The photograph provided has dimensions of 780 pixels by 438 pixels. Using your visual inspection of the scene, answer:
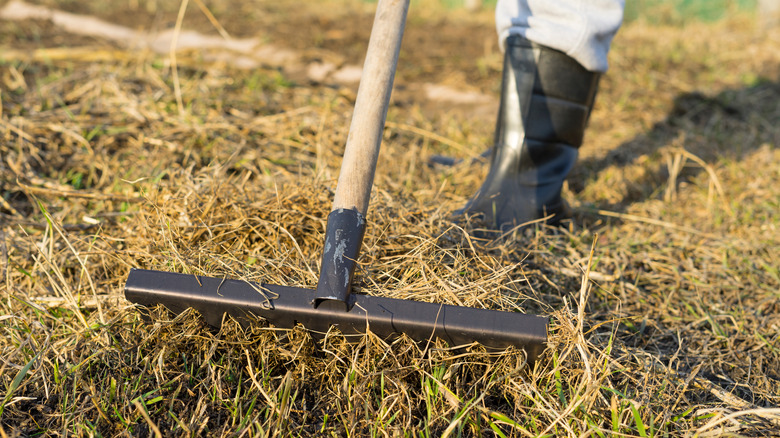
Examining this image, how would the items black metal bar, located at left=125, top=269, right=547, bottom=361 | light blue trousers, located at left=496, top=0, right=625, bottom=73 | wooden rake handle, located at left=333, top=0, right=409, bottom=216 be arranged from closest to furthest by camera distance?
black metal bar, located at left=125, top=269, right=547, bottom=361 → wooden rake handle, located at left=333, top=0, right=409, bottom=216 → light blue trousers, located at left=496, top=0, right=625, bottom=73

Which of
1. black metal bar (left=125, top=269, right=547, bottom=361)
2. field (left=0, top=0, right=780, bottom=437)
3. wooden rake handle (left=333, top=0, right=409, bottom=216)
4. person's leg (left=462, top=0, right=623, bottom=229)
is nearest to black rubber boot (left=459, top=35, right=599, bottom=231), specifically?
person's leg (left=462, top=0, right=623, bottom=229)

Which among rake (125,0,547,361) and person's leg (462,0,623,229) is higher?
person's leg (462,0,623,229)

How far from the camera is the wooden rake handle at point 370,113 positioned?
3.89ft

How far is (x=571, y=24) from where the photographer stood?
1649mm

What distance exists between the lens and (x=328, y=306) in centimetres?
106

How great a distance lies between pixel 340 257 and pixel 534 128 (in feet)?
3.18

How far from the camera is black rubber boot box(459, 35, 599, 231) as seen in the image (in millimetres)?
1723

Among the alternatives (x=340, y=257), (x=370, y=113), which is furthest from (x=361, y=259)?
(x=370, y=113)

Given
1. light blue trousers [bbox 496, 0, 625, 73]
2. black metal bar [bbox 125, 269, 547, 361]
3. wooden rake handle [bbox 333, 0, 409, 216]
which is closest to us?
black metal bar [bbox 125, 269, 547, 361]

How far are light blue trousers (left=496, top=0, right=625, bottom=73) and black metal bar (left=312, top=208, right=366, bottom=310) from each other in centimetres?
94

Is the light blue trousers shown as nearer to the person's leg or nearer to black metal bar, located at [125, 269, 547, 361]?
the person's leg

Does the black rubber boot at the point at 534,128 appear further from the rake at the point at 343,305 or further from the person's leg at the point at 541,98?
the rake at the point at 343,305

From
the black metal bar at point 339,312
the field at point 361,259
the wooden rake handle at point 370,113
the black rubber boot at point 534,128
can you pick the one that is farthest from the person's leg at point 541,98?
the black metal bar at point 339,312

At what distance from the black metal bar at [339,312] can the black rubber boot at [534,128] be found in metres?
0.70
